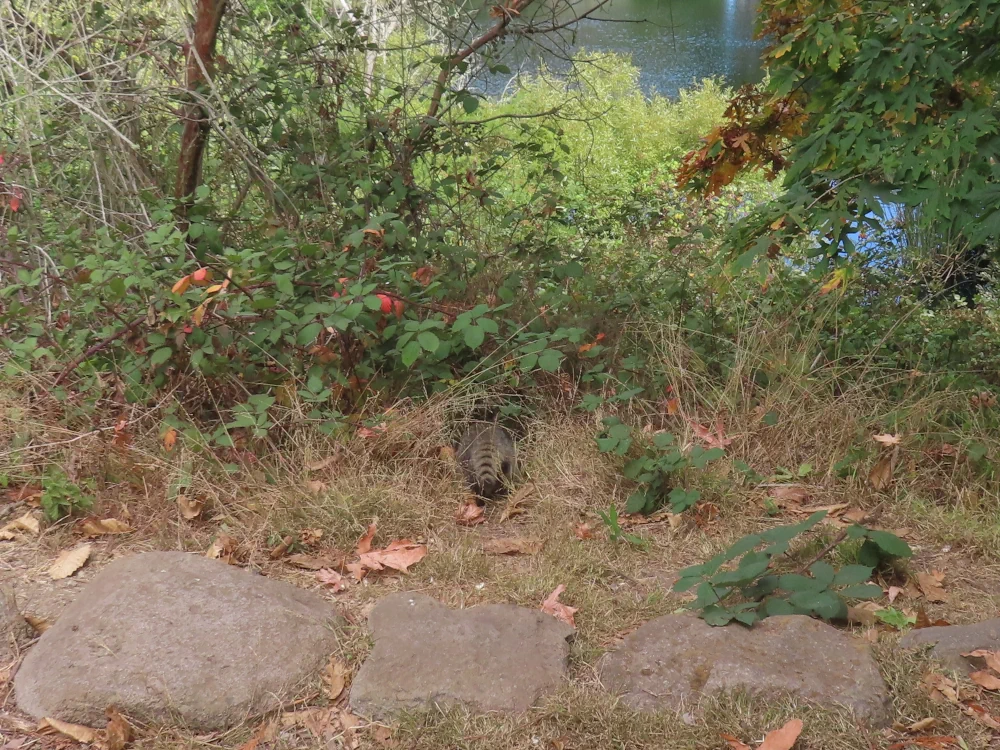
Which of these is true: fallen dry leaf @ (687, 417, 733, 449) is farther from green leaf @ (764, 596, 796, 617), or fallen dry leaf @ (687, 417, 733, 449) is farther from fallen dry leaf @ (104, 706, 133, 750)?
fallen dry leaf @ (104, 706, 133, 750)

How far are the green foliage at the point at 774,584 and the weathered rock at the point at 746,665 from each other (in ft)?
0.22

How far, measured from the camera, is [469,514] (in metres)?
3.53

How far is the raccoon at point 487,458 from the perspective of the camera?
3.68 m

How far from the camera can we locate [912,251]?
5.46m

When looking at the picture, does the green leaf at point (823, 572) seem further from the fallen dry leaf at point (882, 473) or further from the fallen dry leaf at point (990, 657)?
the fallen dry leaf at point (882, 473)

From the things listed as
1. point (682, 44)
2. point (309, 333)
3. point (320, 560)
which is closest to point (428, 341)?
point (309, 333)

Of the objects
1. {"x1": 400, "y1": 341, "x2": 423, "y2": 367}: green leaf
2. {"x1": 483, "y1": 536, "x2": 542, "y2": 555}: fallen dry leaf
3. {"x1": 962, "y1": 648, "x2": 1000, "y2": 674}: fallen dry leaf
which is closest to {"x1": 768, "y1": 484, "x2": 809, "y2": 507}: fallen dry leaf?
{"x1": 483, "y1": 536, "x2": 542, "y2": 555}: fallen dry leaf

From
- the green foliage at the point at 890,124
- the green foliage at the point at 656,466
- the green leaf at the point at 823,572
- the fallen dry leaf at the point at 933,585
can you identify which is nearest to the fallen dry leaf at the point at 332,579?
the green foliage at the point at 656,466

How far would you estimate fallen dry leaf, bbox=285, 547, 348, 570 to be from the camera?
3090 mm

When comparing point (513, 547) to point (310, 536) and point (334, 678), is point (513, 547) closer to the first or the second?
point (310, 536)

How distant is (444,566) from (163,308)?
1.52m

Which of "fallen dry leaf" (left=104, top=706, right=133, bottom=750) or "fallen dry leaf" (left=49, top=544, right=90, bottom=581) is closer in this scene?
"fallen dry leaf" (left=104, top=706, right=133, bottom=750)

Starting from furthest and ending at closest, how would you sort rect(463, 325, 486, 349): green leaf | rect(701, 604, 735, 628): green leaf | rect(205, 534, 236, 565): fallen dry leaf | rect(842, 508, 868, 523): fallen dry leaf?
rect(463, 325, 486, 349): green leaf < rect(842, 508, 868, 523): fallen dry leaf < rect(205, 534, 236, 565): fallen dry leaf < rect(701, 604, 735, 628): green leaf

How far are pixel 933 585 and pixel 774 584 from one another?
605mm
